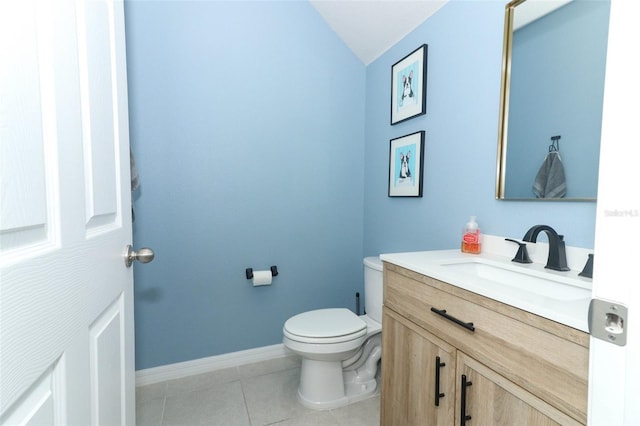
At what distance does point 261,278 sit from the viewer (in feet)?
6.12

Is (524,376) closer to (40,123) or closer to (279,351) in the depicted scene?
(40,123)

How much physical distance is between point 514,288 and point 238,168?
5.17ft

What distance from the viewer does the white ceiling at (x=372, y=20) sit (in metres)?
1.59

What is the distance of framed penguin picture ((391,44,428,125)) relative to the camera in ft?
5.19

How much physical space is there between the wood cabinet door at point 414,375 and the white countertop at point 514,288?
22 centimetres

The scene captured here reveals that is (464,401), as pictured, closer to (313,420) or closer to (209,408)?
(313,420)

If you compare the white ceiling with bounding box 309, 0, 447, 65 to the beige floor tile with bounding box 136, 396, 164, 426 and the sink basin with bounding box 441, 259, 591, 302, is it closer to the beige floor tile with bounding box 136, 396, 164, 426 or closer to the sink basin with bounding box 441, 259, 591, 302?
the sink basin with bounding box 441, 259, 591, 302

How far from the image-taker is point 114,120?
77 cm

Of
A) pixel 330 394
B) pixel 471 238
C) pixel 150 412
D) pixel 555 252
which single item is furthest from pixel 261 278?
pixel 555 252

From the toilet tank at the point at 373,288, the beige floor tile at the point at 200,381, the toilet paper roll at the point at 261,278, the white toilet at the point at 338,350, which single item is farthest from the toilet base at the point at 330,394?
the toilet paper roll at the point at 261,278

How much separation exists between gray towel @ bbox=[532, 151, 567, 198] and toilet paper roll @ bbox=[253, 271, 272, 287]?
1.48 m

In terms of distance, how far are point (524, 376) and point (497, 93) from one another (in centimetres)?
106

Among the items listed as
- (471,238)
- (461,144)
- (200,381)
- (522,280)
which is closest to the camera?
(522,280)

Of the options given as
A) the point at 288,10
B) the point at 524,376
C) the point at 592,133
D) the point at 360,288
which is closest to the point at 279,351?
the point at 360,288
